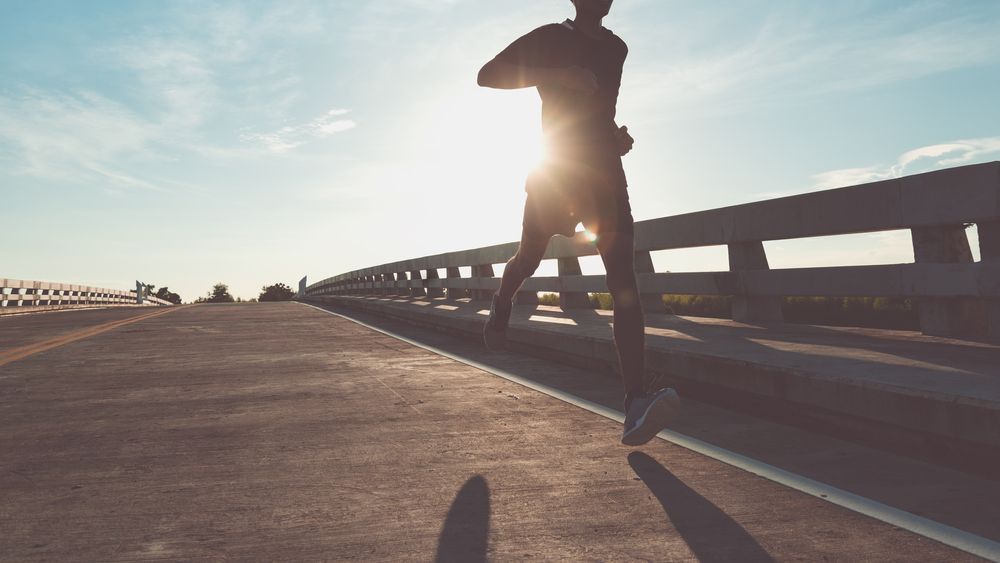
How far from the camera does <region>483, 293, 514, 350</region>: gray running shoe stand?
244 inches

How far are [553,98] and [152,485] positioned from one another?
2885 millimetres

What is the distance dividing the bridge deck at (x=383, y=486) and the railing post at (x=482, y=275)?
9.65 m

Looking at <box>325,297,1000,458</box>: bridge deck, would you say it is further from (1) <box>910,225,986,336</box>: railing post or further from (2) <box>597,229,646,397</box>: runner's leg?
(2) <box>597,229,646,397</box>: runner's leg

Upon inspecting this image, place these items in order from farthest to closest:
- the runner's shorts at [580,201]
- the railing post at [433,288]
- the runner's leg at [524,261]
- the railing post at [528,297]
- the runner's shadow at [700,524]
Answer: the railing post at [433,288] < the railing post at [528,297] < the runner's leg at [524,261] < the runner's shorts at [580,201] < the runner's shadow at [700,524]

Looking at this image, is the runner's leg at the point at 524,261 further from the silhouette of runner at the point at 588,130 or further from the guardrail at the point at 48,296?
the guardrail at the point at 48,296

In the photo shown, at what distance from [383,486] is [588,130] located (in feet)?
7.39

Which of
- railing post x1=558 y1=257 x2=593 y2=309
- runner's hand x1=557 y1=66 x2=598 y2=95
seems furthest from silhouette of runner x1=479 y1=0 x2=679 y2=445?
railing post x1=558 y1=257 x2=593 y2=309

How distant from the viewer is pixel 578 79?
470 centimetres

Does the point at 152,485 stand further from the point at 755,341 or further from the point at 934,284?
the point at 934,284

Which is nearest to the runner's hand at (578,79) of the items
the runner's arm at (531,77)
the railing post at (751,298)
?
the runner's arm at (531,77)

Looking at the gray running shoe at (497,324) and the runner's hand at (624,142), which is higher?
the runner's hand at (624,142)

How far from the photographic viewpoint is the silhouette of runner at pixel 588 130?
15.6 ft

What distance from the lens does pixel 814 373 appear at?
480 centimetres

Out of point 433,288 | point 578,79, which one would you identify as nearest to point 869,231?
point 578,79
